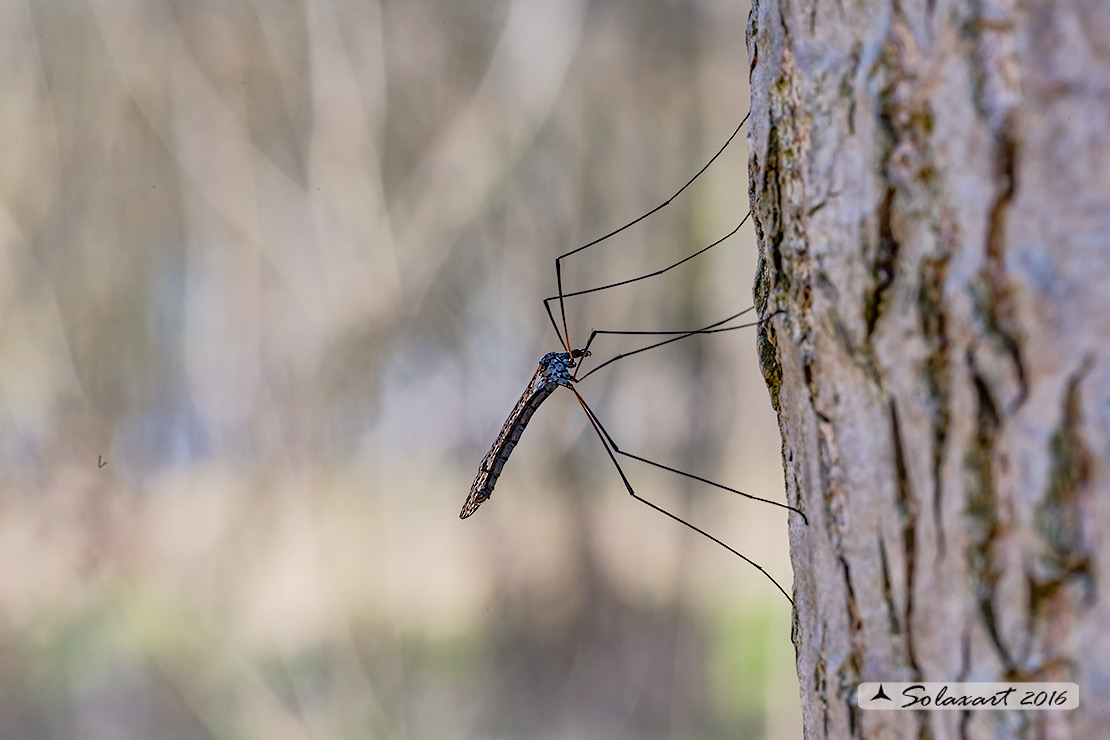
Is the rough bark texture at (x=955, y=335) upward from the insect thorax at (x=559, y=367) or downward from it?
downward

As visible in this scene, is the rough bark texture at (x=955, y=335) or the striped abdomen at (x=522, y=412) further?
the striped abdomen at (x=522, y=412)

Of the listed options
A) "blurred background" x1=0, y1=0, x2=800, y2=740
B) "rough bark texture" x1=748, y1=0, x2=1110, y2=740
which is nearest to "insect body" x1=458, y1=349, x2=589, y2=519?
"blurred background" x1=0, y1=0, x2=800, y2=740

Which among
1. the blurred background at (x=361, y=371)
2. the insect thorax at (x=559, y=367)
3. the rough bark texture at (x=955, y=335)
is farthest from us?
the blurred background at (x=361, y=371)

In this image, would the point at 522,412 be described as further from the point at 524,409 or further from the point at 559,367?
the point at 559,367

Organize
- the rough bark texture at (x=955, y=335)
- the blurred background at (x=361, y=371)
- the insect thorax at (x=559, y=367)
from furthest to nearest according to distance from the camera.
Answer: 1. the blurred background at (x=361, y=371)
2. the insect thorax at (x=559, y=367)
3. the rough bark texture at (x=955, y=335)

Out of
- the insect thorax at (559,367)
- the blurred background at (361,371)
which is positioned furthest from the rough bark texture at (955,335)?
the blurred background at (361,371)

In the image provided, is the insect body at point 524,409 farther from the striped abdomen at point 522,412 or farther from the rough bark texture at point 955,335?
the rough bark texture at point 955,335

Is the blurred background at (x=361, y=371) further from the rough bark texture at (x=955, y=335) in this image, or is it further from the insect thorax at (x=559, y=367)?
the rough bark texture at (x=955, y=335)
